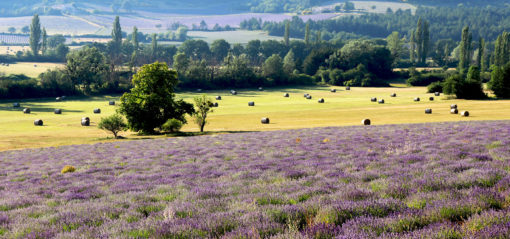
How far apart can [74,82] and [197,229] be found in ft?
480

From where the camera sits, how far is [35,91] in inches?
4970

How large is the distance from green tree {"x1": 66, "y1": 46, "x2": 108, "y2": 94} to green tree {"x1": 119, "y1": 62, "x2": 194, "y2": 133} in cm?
8731

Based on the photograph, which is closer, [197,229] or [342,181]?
[197,229]

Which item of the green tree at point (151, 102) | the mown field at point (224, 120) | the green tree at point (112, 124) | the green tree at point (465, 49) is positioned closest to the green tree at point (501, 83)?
the mown field at point (224, 120)

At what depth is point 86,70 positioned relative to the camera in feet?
466

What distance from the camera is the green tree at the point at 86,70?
14062cm

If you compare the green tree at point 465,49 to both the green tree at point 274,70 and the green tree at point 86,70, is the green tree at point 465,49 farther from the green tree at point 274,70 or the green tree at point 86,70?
the green tree at point 86,70

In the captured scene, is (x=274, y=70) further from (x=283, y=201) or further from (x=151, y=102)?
(x=283, y=201)

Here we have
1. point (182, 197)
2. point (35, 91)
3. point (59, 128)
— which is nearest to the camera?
point (182, 197)

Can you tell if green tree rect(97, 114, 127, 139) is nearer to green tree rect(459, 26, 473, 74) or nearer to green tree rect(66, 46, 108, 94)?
green tree rect(66, 46, 108, 94)

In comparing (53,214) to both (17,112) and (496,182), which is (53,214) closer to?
(496,182)

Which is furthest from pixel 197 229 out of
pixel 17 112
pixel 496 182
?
pixel 17 112

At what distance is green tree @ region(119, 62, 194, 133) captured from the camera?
59.8m

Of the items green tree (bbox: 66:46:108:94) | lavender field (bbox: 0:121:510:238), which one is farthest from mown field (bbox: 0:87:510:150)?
lavender field (bbox: 0:121:510:238)
